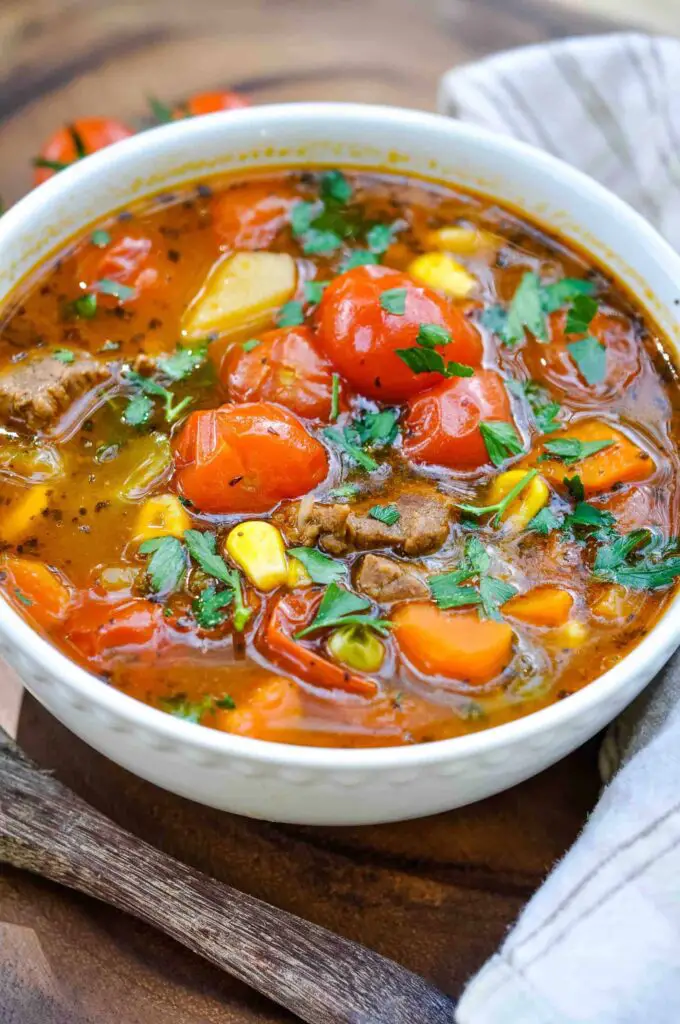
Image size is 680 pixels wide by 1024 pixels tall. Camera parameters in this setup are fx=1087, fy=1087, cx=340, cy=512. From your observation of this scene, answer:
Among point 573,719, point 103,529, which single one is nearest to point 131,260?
point 103,529

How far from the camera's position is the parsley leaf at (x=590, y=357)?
9.03 ft

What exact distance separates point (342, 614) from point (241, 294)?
987mm

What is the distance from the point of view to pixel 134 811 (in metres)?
2.55

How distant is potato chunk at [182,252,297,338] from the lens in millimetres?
2799

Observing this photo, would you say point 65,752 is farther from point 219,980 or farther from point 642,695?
point 642,695

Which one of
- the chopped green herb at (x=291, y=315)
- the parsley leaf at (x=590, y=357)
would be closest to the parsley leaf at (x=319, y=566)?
the chopped green herb at (x=291, y=315)

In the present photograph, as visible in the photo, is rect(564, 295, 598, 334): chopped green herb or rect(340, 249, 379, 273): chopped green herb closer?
rect(564, 295, 598, 334): chopped green herb

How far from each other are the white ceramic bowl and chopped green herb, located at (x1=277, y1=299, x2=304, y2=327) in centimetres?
54

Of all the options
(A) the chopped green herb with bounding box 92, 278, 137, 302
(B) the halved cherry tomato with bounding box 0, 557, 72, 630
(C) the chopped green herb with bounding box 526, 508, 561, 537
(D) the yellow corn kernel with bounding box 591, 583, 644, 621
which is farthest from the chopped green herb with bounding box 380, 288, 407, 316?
(B) the halved cherry tomato with bounding box 0, 557, 72, 630

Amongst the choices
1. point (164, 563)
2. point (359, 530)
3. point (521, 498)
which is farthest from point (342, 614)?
point (521, 498)

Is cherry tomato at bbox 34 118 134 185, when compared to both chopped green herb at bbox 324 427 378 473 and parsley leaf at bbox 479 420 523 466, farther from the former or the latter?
parsley leaf at bbox 479 420 523 466

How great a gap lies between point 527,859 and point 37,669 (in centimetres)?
121

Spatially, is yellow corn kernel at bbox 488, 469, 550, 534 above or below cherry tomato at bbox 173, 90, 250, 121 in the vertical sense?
below

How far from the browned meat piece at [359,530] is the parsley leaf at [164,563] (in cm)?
25
